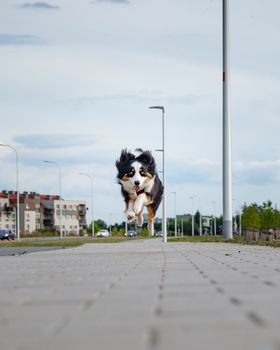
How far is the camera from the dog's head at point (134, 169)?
42938 millimetres

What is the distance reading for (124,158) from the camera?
42.9 m

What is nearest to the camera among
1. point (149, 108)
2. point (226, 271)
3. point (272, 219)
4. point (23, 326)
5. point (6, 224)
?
point (23, 326)

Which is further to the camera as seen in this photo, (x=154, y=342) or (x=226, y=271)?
(x=226, y=271)

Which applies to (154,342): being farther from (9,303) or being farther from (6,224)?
(6,224)

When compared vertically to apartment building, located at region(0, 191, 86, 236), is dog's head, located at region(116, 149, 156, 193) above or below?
above

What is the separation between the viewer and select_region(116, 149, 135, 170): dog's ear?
42.8 meters

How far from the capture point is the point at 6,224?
582 ft

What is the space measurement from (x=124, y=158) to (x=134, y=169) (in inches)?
34.7

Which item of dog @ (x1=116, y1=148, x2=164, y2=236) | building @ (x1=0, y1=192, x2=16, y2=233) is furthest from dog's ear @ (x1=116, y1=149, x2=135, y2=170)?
building @ (x1=0, y1=192, x2=16, y2=233)

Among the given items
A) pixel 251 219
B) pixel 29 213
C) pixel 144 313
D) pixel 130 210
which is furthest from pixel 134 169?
pixel 29 213

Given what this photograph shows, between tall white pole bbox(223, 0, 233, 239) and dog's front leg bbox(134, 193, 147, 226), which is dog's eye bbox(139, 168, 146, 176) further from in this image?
tall white pole bbox(223, 0, 233, 239)

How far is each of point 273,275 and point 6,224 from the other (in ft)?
555

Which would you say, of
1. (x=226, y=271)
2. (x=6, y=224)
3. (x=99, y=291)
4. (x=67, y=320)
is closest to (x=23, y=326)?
(x=67, y=320)

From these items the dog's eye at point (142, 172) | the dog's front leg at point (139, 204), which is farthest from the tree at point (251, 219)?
the dog's eye at point (142, 172)
